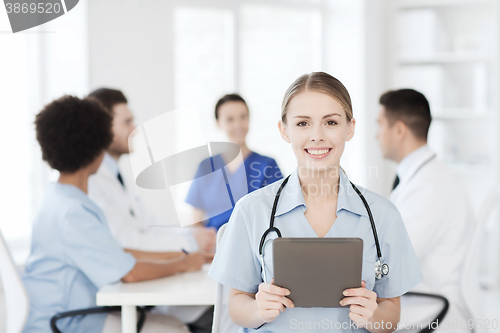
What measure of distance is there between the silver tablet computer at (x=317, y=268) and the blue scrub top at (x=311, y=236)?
0.13 m

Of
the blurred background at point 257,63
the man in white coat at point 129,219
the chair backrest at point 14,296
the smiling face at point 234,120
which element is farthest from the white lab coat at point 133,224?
the blurred background at point 257,63

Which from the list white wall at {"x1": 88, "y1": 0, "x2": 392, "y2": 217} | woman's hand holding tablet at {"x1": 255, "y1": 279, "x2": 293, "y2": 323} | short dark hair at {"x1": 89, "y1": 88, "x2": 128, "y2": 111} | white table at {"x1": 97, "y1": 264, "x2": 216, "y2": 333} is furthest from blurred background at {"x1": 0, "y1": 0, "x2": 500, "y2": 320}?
woman's hand holding tablet at {"x1": 255, "y1": 279, "x2": 293, "y2": 323}

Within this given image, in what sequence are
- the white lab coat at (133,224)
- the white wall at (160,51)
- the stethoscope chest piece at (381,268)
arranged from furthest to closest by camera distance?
the white wall at (160,51)
the white lab coat at (133,224)
the stethoscope chest piece at (381,268)

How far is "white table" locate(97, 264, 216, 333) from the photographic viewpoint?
1325 mm

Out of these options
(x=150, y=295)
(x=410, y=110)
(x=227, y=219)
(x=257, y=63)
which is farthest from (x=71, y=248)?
(x=257, y=63)

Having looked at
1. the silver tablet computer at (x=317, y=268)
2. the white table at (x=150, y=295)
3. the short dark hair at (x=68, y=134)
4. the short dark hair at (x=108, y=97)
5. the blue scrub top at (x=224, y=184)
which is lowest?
the white table at (x=150, y=295)

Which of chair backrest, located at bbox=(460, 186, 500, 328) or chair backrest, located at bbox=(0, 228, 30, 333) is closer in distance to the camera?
chair backrest, located at bbox=(0, 228, 30, 333)

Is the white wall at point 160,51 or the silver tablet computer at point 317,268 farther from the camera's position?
the white wall at point 160,51

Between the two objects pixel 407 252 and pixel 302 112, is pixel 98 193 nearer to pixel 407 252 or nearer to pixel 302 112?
pixel 302 112

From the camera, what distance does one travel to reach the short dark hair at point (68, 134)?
1.51 meters

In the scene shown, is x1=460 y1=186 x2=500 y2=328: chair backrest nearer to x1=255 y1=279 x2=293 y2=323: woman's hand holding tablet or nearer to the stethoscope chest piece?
the stethoscope chest piece

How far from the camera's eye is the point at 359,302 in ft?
2.85

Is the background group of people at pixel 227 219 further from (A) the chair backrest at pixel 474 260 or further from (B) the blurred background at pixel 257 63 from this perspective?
(B) the blurred background at pixel 257 63

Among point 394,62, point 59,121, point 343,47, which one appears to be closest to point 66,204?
point 59,121
